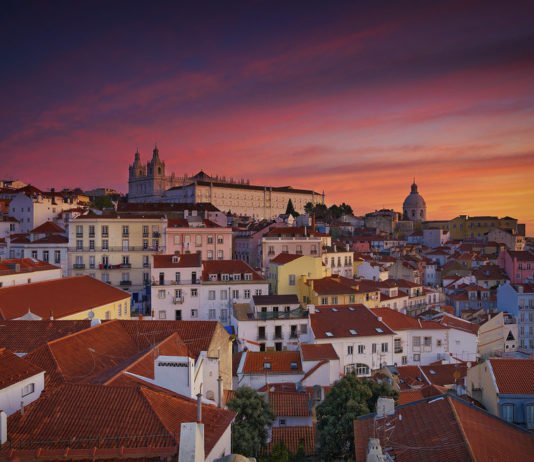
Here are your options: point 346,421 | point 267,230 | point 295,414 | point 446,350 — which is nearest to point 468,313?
point 446,350

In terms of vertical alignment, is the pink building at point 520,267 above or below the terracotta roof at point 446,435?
above

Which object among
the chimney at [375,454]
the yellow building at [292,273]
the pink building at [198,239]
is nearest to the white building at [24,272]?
the pink building at [198,239]

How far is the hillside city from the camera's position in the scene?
11.6 meters

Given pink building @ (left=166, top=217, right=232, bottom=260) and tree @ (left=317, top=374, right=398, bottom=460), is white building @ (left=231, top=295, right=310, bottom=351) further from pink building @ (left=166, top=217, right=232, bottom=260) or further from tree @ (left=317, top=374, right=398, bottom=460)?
pink building @ (left=166, top=217, right=232, bottom=260)

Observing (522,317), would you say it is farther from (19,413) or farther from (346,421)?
(19,413)

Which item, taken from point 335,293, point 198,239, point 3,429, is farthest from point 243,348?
point 3,429

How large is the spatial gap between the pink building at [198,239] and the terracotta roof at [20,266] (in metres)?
14.4

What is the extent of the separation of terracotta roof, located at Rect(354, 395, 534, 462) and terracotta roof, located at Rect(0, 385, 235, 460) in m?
5.03

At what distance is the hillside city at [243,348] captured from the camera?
11641 millimetres

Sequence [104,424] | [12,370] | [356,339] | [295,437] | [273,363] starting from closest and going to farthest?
[104,424], [12,370], [295,437], [273,363], [356,339]

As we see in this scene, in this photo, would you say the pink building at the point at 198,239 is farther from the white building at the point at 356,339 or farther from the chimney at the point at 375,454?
the chimney at the point at 375,454

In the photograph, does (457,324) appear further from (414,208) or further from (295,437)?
(414,208)

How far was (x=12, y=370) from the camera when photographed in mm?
12273

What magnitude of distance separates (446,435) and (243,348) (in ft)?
81.0
